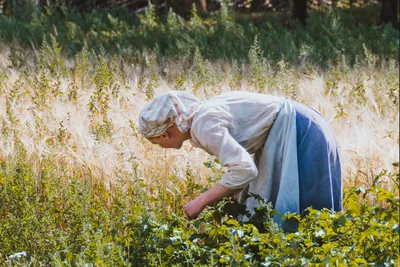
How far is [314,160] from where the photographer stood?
407 centimetres

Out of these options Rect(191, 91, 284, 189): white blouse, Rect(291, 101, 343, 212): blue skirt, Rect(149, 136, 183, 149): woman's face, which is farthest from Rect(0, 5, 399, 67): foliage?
Rect(149, 136, 183, 149): woman's face

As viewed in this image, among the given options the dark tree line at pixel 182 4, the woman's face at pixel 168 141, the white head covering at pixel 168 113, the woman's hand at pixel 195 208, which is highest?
the white head covering at pixel 168 113

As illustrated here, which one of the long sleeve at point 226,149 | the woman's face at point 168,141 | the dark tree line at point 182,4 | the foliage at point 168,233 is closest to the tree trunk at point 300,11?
the dark tree line at point 182,4

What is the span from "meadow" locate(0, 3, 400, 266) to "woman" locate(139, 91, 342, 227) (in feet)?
0.55

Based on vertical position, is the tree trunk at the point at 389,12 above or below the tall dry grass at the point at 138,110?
below

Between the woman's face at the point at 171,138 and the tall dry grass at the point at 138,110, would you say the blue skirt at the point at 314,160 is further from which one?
the tall dry grass at the point at 138,110

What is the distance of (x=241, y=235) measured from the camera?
136 inches

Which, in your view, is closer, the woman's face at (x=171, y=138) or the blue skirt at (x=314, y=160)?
the woman's face at (x=171, y=138)

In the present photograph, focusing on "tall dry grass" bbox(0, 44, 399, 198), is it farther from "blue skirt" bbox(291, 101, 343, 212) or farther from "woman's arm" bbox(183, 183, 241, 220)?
"blue skirt" bbox(291, 101, 343, 212)

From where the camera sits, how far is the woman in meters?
3.75

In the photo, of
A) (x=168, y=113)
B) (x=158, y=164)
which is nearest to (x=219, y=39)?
(x=158, y=164)

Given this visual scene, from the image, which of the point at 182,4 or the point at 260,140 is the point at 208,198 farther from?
the point at 182,4

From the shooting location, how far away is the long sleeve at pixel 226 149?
3654mm

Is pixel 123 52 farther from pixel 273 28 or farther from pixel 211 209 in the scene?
pixel 211 209
